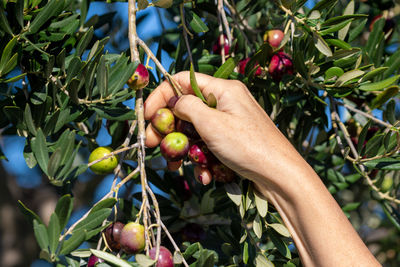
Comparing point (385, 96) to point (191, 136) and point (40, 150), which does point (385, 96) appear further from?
point (40, 150)

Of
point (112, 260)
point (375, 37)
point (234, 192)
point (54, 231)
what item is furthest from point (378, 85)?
point (54, 231)

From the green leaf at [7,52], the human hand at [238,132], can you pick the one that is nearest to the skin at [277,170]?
the human hand at [238,132]

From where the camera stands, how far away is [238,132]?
1.39 m

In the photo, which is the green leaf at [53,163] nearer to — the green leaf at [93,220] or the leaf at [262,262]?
the green leaf at [93,220]

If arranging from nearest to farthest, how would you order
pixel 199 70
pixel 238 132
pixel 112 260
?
pixel 112 260 < pixel 238 132 < pixel 199 70

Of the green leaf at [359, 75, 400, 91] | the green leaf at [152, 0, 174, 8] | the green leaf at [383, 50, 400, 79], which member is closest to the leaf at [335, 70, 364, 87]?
the green leaf at [359, 75, 400, 91]

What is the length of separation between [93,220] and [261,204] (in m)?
0.53

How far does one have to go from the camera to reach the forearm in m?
1.39

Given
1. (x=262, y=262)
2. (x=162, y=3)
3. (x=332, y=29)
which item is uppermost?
(x=162, y=3)

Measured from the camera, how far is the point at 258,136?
55.5 inches

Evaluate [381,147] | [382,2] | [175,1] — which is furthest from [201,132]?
[382,2]

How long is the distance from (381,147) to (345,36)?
0.47 m

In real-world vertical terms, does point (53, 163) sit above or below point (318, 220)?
above

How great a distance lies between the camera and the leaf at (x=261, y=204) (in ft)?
4.65
